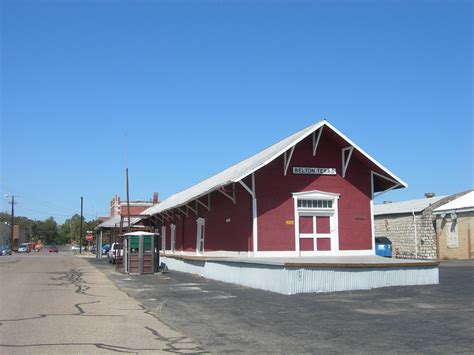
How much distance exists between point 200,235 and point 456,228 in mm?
17187

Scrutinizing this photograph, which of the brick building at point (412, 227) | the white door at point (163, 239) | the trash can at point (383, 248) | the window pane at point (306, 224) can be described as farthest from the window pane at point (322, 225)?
the white door at point (163, 239)

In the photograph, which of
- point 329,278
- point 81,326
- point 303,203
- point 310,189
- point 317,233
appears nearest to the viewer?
point 81,326

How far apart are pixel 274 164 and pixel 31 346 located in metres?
13.9

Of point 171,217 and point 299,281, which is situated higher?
point 171,217

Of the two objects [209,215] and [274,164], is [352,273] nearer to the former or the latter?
[274,164]

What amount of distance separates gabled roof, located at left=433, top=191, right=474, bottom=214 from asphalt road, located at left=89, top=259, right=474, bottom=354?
59.1 feet

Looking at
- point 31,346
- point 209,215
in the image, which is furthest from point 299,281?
point 209,215

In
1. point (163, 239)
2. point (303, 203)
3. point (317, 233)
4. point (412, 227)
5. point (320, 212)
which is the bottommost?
point (163, 239)

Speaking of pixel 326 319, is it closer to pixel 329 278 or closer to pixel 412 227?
pixel 329 278

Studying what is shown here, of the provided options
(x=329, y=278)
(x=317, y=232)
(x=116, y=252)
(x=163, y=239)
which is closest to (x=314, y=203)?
(x=317, y=232)

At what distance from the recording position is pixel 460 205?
114ft

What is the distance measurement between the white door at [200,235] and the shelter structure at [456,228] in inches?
661

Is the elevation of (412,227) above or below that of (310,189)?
below

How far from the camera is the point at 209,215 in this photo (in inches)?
1027
